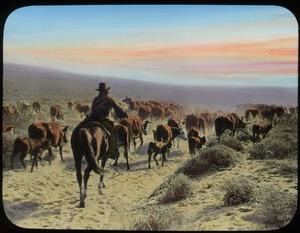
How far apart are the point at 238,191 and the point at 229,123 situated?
3.02ft

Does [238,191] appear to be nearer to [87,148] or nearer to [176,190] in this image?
[176,190]

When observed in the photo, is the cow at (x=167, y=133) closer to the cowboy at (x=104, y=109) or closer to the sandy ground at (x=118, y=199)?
the sandy ground at (x=118, y=199)

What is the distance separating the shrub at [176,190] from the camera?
519cm

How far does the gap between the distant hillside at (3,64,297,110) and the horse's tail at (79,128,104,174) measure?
0.47 m

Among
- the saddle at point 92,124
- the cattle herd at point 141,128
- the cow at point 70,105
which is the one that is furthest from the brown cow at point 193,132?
the cow at point 70,105

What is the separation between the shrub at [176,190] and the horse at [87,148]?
2.75 ft

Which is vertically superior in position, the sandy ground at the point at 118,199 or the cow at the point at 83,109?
the cow at the point at 83,109

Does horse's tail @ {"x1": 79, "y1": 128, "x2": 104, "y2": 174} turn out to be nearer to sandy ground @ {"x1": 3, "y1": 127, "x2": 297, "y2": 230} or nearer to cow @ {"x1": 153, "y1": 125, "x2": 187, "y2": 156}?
sandy ground @ {"x1": 3, "y1": 127, "x2": 297, "y2": 230}

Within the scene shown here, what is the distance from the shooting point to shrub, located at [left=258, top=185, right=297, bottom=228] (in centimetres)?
487

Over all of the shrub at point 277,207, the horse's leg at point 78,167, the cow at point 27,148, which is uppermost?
the cow at point 27,148

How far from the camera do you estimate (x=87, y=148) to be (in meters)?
5.11

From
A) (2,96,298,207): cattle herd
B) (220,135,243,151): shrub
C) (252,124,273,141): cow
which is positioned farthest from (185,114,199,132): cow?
(252,124,273,141): cow

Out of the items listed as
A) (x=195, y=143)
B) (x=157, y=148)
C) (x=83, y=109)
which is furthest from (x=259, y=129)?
(x=83, y=109)

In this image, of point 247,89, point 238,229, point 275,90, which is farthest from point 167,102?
point 238,229
